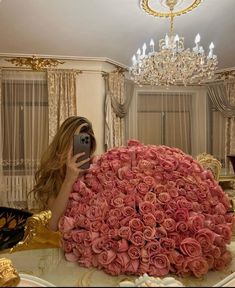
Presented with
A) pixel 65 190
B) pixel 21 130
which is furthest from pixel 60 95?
pixel 65 190

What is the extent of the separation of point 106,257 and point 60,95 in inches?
133

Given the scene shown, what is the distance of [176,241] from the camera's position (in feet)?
2.01

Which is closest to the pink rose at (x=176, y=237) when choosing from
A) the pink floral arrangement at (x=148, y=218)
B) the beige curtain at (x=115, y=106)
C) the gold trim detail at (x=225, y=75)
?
the pink floral arrangement at (x=148, y=218)

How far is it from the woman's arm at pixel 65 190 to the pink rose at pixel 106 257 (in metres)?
0.19

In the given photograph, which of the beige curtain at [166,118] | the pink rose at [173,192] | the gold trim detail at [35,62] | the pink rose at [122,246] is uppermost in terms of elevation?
the gold trim detail at [35,62]

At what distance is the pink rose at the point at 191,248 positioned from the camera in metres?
0.59

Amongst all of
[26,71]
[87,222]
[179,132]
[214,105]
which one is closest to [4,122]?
[26,71]

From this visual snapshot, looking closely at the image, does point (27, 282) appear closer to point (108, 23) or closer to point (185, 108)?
point (108, 23)

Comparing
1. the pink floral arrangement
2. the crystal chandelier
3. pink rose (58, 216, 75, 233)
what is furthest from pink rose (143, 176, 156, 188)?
the crystal chandelier

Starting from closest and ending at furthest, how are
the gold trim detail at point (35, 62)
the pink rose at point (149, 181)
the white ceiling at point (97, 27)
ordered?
the pink rose at point (149, 181)
the white ceiling at point (97, 27)
the gold trim detail at point (35, 62)

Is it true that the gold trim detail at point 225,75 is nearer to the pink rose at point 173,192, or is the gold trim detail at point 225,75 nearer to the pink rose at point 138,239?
the pink rose at point 173,192

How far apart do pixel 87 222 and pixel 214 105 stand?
12.8 ft

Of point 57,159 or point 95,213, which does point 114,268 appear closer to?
point 95,213

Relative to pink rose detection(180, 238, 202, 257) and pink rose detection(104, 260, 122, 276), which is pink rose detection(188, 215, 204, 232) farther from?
pink rose detection(104, 260, 122, 276)
